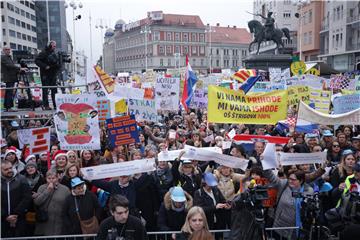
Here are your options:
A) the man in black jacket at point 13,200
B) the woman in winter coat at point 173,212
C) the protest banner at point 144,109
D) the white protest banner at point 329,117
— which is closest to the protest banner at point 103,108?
the protest banner at point 144,109

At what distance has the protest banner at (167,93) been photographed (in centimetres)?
1170

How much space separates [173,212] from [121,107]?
5.39 metres

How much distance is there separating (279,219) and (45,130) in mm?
4224

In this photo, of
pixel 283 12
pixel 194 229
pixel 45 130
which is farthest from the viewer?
pixel 283 12

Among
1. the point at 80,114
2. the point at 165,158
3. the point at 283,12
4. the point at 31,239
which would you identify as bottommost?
the point at 31,239

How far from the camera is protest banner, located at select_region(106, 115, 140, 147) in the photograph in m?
7.48

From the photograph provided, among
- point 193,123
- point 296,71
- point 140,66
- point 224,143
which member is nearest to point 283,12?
point 140,66

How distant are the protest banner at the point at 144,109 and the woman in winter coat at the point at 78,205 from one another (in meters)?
4.54

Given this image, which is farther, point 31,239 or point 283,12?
point 283,12

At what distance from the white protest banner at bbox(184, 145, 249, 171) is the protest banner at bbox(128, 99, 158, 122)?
12.6 ft

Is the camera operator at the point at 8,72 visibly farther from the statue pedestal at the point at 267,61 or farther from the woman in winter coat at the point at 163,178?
the statue pedestal at the point at 267,61

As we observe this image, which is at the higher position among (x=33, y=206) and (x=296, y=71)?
(x=296, y=71)

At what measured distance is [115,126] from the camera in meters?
7.50

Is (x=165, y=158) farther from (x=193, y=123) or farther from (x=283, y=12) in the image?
(x=283, y=12)
